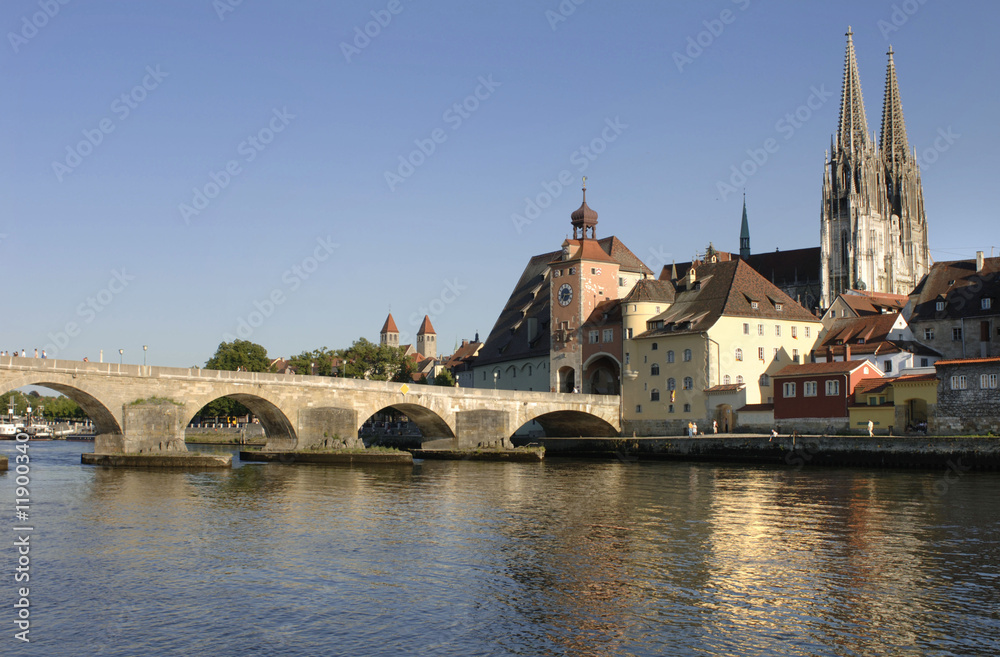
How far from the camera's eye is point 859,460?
191 feet

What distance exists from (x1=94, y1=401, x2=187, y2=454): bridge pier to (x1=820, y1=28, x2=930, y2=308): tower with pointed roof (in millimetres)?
96258

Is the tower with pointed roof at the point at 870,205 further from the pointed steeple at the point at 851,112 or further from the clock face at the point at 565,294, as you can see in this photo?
the clock face at the point at 565,294

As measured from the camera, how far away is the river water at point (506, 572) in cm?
1809

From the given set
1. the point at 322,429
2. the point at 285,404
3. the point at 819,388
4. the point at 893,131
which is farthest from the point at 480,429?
the point at 893,131

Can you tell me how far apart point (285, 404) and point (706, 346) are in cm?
3258

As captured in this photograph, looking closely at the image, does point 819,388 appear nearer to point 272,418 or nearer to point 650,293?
point 650,293

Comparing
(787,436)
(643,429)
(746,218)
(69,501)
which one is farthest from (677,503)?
(746,218)

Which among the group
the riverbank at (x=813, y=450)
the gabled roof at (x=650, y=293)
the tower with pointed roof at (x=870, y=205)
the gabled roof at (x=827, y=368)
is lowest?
the riverbank at (x=813, y=450)

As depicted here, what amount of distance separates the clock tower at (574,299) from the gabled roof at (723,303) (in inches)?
290

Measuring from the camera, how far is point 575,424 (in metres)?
86.4

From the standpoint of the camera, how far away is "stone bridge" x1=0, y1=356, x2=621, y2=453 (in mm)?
56062

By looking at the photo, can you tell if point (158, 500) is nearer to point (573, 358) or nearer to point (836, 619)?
point (836, 619)

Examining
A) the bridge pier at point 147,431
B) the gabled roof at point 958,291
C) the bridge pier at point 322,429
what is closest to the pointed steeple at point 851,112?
the gabled roof at point 958,291

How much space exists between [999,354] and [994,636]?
64023 millimetres
